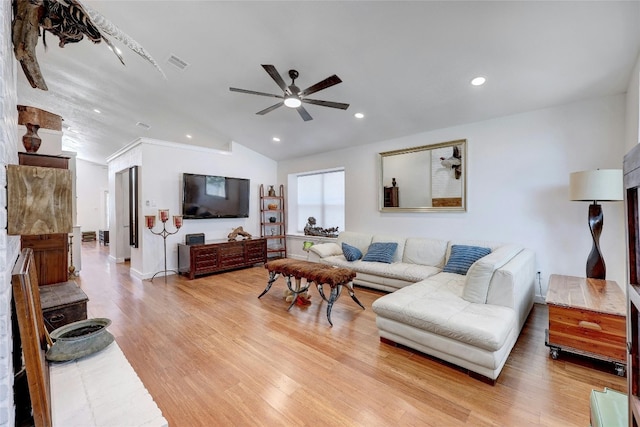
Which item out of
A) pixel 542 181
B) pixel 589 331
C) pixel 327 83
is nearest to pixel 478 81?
pixel 542 181

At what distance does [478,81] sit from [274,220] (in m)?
5.14

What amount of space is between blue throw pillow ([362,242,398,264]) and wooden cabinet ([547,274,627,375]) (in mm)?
2146

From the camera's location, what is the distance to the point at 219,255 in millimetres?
5477

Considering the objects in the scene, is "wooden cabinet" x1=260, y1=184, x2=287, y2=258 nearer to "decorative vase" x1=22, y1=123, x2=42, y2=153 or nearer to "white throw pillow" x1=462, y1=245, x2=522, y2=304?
"decorative vase" x1=22, y1=123, x2=42, y2=153

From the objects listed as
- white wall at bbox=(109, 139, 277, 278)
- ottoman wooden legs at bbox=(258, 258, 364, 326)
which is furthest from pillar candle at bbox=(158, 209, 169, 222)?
ottoman wooden legs at bbox=(258, 258, 364, 326)

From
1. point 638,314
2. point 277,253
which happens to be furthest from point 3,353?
point 277,253

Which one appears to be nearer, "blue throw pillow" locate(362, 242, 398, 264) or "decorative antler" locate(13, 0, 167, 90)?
"decorative antler" locate(13, 0, 167, 90)

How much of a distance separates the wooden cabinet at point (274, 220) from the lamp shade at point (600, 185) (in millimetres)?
5446

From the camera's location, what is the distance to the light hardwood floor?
1.79 meters

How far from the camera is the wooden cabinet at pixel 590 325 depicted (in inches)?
85.5

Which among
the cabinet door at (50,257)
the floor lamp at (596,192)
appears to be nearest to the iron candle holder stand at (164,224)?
the cabinet door at (50,257)

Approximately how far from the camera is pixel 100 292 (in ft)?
14.5

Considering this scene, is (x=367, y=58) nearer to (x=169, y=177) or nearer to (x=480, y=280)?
(x=480, y=280)

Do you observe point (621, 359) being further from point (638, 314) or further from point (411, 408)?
point (638, 314)
